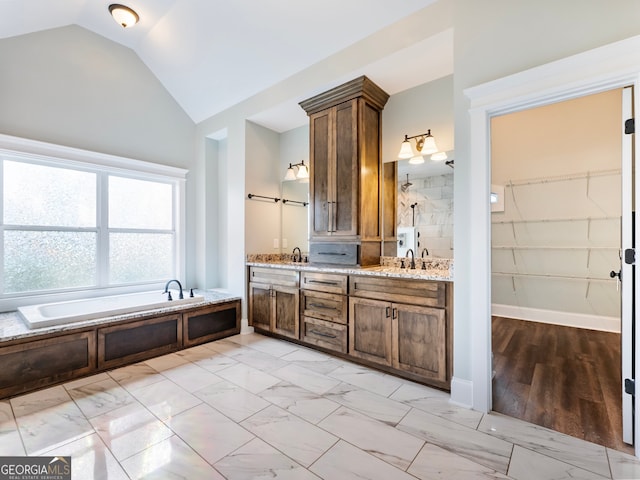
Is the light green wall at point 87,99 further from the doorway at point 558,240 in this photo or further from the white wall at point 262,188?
the doorway at point 558,240

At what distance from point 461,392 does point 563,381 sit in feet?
3.24

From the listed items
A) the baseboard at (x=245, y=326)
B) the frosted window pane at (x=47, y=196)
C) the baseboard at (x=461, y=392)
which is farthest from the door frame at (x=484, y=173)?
the frosted window pane at (x=47, y=196)

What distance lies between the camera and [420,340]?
8.00ft

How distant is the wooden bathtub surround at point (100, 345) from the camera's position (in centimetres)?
231

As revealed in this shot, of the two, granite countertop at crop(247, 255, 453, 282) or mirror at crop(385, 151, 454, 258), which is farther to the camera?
mirror at crop(385, 151, 454, 258)

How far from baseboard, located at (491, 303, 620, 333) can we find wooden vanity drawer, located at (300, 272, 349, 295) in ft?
9.53

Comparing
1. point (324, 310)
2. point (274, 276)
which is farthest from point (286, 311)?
point (324, 310)

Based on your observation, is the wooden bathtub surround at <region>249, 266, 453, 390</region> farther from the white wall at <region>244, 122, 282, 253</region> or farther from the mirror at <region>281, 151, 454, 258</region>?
the mirror at <region>281, 151, 454, 258</region>

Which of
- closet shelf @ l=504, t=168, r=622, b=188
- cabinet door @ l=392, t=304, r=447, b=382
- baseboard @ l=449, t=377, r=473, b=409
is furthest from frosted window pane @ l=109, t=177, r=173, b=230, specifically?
closet shelf @ l=504, t=168, r=622, b=188

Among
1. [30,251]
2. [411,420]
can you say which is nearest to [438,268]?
[411,420]

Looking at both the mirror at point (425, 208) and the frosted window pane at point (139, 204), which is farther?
the frosted window pane at point (139, 204)

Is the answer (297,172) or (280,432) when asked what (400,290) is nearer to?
(280,432)

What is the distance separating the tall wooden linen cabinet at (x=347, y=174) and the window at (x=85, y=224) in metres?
2.26

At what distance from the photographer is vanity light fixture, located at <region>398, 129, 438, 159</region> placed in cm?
293
